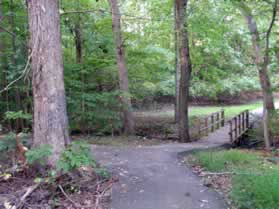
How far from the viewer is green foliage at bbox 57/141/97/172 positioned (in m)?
4.65

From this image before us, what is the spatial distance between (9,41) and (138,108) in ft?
28.4

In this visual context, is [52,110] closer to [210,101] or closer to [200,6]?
[200,6]

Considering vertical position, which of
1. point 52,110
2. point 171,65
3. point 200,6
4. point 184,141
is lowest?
point 184,141

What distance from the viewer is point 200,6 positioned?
436 inches

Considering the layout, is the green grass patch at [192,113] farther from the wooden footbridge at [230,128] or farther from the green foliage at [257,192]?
the green foliage at [257,192]

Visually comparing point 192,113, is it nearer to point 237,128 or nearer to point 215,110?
point 215,110

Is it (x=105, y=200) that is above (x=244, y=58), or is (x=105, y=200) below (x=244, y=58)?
below

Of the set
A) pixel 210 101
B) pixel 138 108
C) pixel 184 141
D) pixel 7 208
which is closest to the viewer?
pixel 7 208

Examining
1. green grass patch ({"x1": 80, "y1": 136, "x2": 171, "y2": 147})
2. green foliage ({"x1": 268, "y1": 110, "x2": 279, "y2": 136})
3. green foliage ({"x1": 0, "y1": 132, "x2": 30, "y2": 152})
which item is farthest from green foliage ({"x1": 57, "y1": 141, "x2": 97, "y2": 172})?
green foliage ({"x1": 268, "y1": 110, "x2": 279, "y2": 136})

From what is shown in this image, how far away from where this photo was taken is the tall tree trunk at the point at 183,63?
362 inches

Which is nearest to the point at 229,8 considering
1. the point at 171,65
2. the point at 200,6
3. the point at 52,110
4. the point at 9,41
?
the point at 200,6

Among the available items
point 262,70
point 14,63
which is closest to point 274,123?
point 262,70

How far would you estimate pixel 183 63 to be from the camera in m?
9.52

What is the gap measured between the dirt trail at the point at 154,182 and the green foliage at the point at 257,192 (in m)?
0.27
